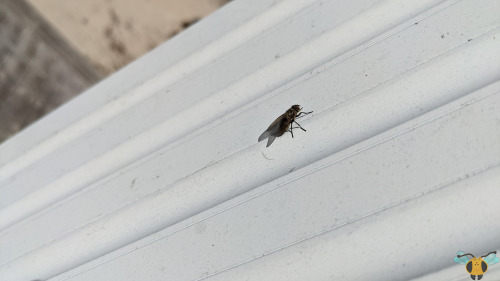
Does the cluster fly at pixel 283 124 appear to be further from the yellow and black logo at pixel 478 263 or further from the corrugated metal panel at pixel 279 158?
the yellow and black logo at pixel 478 263


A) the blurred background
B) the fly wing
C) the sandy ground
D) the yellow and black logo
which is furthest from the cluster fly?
the sandy ground

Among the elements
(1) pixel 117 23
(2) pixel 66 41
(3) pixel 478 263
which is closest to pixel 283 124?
(3) pixel 478 263

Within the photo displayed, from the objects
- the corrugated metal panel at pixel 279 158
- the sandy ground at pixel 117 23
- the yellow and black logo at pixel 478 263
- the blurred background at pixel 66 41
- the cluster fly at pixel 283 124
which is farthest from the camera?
the sandy ground at pixel 117 23

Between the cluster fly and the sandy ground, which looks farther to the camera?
the sandy ground

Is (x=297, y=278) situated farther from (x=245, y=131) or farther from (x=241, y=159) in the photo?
(x=245, y=131)

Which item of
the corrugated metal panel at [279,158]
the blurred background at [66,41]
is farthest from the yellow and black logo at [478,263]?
the blurred background at [66,41]

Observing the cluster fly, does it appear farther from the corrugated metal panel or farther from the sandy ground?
the sandy ground
